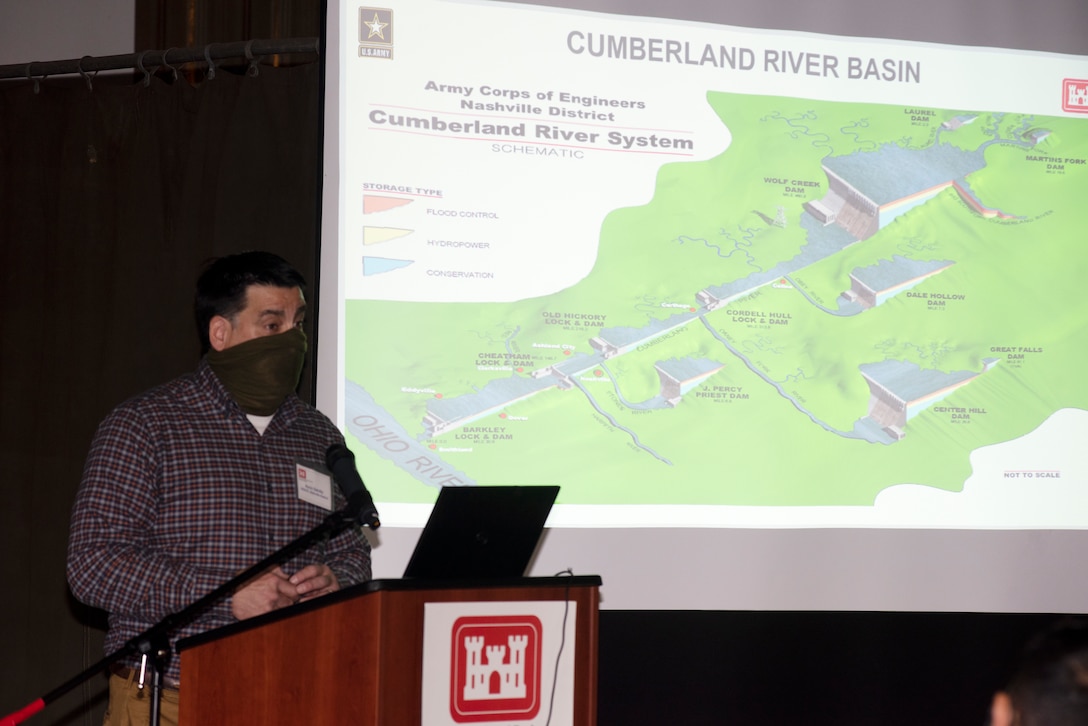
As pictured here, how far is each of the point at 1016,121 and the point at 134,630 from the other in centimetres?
317

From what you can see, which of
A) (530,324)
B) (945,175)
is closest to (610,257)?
(530,324)

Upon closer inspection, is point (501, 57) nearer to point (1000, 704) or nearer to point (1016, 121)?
point (1016, 121)

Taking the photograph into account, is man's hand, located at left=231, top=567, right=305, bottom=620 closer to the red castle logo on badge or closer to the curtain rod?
the curtain rod

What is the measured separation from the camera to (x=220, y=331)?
2410 millimetres

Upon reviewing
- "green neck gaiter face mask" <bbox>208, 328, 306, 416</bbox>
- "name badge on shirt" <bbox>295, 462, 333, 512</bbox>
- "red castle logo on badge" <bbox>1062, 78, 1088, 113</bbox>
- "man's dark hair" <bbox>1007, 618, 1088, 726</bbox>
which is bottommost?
"man's dark hair" <bbox>1007, 618, 1088, 726</bbox>

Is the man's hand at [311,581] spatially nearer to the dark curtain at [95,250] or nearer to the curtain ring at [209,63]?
the dark curtain at [95,250]

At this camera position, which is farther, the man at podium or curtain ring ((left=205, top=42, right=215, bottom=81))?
curtain ring ((left=205, top=42, right=215, bottom=81))

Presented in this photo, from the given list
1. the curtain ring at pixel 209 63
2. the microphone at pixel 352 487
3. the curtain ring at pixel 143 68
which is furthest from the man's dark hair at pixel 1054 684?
the curtain ring at pixel 143 68

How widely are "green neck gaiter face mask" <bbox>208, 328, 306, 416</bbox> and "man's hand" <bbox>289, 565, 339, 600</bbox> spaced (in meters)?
0.42

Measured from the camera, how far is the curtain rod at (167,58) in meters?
3.57

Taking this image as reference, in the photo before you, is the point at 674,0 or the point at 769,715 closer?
the point at 674,0

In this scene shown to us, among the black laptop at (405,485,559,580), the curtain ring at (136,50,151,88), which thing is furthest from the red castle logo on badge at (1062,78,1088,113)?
the curtain ring at (136,50,151,88)

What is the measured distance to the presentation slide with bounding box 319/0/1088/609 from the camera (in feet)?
10.4

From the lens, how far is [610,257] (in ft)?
10.9
